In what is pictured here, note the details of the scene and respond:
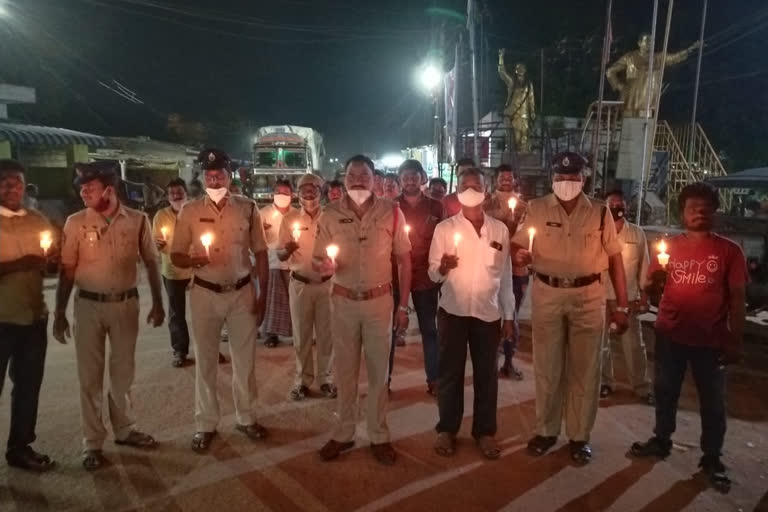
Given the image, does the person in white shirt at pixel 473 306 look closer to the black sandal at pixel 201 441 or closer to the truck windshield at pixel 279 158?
the black sandal at pixel 201 441

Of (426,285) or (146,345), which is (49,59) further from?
(426,285)

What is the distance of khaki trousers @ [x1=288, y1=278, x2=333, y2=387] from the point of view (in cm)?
559

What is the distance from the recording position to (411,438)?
4.63 metres

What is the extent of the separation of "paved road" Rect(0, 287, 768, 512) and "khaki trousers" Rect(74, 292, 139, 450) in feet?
1.00

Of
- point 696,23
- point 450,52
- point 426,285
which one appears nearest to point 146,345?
point 426,285

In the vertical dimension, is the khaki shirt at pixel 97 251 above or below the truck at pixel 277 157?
below

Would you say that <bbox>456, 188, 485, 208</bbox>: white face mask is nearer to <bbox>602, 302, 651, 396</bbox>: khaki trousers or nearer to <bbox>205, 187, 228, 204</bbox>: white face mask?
<bbox>205, 187, 228, 204</bbox>: white face mask

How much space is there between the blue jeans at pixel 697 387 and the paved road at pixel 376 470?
0.89 ft

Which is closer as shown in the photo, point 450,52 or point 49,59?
point 450,52

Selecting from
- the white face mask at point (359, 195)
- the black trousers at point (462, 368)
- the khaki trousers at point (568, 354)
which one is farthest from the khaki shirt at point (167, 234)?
the khaki trousers at point (568, 354)

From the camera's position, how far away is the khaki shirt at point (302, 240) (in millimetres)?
5582

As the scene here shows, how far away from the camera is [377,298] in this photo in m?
4.27

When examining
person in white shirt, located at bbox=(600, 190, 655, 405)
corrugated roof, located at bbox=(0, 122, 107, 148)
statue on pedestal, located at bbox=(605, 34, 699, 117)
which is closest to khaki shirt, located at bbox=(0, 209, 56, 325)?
person in white shirt, located at bbox=(600, 190, 655, 405)

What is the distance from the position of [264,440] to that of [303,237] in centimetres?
209
